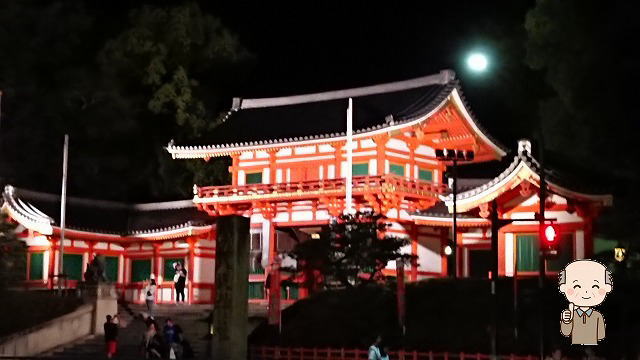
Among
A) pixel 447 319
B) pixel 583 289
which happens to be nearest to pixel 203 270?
pixel 447 319

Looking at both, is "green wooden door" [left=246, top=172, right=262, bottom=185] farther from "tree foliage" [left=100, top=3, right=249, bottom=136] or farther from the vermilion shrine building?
"tree foliage" [left=100, top=3, right=249, bottom=136]

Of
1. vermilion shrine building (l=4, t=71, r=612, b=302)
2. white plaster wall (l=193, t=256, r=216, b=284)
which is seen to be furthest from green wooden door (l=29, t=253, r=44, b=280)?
white plaster wall (l=193, t=256, r=216, b=284)

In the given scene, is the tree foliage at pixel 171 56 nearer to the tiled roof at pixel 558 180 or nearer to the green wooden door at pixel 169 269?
the green wooden door at pixel 169 269

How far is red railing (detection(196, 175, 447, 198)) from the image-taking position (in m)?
45.1

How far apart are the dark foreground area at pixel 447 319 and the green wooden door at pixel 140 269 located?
1566 centimetres

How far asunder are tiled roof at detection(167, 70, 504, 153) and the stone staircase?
343 inches

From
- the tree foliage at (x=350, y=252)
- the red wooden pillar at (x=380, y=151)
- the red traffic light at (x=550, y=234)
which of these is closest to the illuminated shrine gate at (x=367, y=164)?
the red wooden pillar at (x=380, y=151)

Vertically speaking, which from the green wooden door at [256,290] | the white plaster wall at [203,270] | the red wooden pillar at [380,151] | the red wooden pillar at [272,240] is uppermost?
the red wooden pillar at [380,151]

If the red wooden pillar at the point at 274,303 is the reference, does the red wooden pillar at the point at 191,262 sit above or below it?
above

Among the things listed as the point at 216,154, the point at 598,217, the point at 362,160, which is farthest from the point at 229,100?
the point at 598,217

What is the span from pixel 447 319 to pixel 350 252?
656 centimetres

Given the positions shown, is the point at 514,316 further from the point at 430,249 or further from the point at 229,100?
the point at 229,100

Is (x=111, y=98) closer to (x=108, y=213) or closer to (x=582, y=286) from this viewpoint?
(x=108, y=213)

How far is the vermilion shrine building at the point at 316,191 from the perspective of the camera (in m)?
46.5
